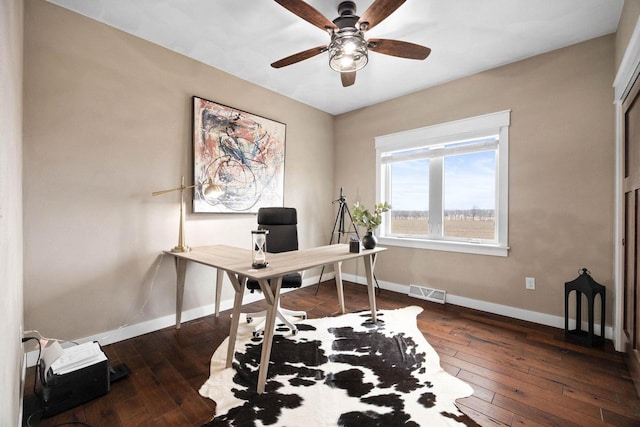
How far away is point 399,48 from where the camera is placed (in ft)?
6.91

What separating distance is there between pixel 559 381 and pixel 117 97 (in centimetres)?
377

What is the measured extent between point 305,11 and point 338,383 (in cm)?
227

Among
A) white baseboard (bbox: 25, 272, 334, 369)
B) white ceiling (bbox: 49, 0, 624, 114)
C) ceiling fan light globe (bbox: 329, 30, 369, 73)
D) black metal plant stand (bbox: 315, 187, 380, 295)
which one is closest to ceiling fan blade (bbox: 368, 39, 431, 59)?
ceiling fan light globe (bbox: 329, 30, 369, 73)

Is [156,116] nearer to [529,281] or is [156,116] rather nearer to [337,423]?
[337,423]

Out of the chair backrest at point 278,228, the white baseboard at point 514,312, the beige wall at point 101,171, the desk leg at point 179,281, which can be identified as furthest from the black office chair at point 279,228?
the white baseboard at point 514,312

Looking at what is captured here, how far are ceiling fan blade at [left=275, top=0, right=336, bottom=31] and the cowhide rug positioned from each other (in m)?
2.25

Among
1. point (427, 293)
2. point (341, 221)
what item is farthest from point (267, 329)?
point (341, 221)

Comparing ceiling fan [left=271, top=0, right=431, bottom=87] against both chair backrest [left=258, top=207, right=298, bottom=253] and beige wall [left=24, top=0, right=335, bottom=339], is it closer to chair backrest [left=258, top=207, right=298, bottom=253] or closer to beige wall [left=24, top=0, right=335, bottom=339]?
beige wall [left=24, top=0, right=335, bottom=339]

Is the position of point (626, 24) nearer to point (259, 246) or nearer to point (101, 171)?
point (259, 246)

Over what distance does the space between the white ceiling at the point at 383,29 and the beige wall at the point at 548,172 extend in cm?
22

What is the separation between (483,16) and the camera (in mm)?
2139

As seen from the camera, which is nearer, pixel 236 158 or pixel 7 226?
pixel 7 226

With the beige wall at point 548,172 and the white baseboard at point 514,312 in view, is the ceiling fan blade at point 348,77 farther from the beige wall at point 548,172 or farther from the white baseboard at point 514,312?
the white baseboard at point 514,312

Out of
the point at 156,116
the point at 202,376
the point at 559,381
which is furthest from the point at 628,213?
the point at 156,116
